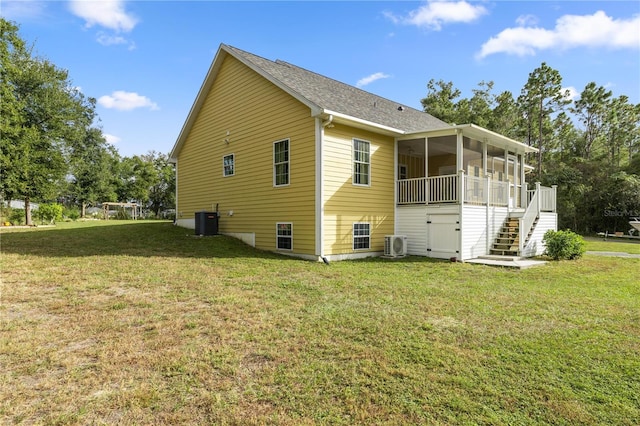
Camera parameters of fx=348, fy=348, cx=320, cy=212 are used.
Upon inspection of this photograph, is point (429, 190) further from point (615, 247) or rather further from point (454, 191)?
point (615, 247)

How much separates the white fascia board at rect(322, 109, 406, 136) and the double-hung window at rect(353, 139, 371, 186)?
1.82ft

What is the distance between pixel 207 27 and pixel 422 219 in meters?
10.6

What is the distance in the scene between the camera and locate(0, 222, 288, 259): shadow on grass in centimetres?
928

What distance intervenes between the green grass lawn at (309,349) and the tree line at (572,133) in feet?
75.4

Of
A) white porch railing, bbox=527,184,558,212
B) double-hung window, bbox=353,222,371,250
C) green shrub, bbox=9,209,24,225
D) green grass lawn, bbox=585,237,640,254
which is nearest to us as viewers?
double-hung window, bbox=353,222,371,250

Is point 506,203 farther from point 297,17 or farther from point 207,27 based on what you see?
point 207,27

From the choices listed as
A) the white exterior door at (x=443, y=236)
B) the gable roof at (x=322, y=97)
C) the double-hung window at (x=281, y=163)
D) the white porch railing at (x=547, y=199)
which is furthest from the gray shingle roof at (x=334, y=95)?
the white porch railing at (x=547, y=199)

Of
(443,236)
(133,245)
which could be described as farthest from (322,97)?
(133,245)

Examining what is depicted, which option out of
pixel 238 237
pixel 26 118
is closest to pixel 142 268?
pixel 238 237

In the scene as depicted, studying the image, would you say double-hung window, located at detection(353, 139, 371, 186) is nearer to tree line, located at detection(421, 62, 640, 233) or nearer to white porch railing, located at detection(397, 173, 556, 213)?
white porch railing, located at detection(397, 173, 556, 213)

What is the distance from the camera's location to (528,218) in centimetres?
1188

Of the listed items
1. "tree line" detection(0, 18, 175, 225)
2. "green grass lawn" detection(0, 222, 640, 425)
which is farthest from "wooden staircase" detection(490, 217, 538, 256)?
"tree line" detection(0, 18, 175, 225)

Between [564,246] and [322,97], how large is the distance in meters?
8.87

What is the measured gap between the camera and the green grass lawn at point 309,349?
2619mm
